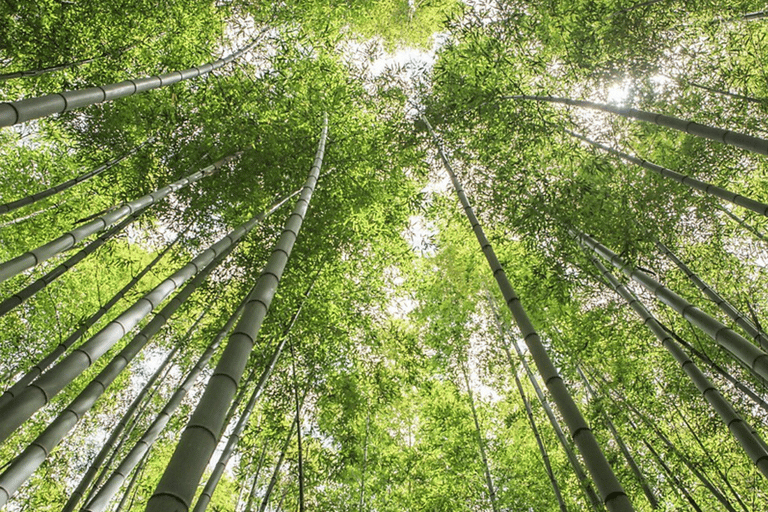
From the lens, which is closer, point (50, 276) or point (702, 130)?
point (702, 130)

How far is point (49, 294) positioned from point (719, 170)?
8338 millimetres

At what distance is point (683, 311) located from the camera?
104 inches

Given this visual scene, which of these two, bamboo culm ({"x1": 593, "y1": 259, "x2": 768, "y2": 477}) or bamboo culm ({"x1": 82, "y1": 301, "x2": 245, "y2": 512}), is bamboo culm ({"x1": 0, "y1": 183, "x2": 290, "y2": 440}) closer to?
bamboo culm ({"x1": 82, "y1": 301, "x2": 245, "y2": 512})

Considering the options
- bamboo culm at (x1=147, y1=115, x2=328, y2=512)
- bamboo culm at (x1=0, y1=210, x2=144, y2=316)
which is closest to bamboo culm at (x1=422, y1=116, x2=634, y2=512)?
bamboo culm at (x1=147, y1=115, x2=328, y2=512)

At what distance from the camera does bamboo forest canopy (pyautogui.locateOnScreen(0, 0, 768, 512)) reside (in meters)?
3.62

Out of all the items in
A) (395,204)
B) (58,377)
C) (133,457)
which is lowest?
(58,377)

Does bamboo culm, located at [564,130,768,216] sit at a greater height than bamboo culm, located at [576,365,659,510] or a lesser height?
greater

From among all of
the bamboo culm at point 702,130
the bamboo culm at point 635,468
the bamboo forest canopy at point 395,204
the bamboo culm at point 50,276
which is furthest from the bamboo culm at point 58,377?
the bamboo culm at point 635,468

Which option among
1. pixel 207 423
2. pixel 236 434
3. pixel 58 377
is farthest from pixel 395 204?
pixel 207 423

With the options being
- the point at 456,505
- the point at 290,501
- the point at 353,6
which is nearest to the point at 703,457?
the point at 456,505

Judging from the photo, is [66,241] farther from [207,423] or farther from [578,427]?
[578,427]

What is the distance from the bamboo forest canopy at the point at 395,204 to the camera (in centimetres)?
362

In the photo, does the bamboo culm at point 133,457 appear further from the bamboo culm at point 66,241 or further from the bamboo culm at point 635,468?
the bamboo culm at point 635,468

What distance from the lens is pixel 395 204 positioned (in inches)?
199
